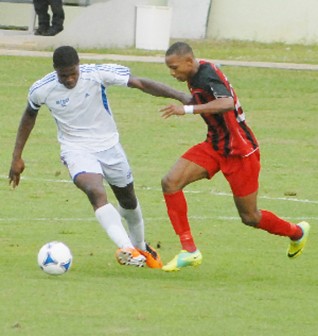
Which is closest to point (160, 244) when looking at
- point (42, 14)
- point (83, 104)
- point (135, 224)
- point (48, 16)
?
point (135, 224)

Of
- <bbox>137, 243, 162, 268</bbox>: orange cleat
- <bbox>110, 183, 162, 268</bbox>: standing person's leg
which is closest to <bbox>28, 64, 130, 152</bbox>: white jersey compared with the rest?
<bbox>110, 183, 162, 268</bbox>: standing person's leg

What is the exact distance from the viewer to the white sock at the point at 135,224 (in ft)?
42.5

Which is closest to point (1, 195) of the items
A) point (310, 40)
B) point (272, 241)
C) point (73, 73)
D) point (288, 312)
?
point (272, 241)

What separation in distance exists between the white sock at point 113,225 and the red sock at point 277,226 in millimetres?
1415

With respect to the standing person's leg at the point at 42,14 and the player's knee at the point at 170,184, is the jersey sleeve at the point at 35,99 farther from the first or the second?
the standing person's leg at the point at 42,14

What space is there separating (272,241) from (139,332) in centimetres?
507

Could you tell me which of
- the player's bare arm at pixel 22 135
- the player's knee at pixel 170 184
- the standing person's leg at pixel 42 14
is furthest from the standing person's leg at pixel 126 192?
the standing person's leg at pixel 42 14

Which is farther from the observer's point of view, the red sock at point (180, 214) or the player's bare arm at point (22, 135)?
the player's bare arm at point (22, 135)

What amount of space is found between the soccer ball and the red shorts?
5.07 ft

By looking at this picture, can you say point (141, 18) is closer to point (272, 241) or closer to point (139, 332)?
point (272, 241)

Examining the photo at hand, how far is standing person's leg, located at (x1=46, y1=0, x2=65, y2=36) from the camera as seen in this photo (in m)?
29.1

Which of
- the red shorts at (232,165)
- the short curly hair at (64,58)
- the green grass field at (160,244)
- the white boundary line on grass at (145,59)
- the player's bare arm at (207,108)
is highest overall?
the short curly hair at (64,58)

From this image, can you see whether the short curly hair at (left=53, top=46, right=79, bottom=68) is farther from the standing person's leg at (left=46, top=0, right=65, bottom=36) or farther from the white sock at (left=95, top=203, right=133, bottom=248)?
the standing person's leg at (left=46, top=0, right=65, bottom=36)

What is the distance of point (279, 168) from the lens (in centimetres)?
1991
